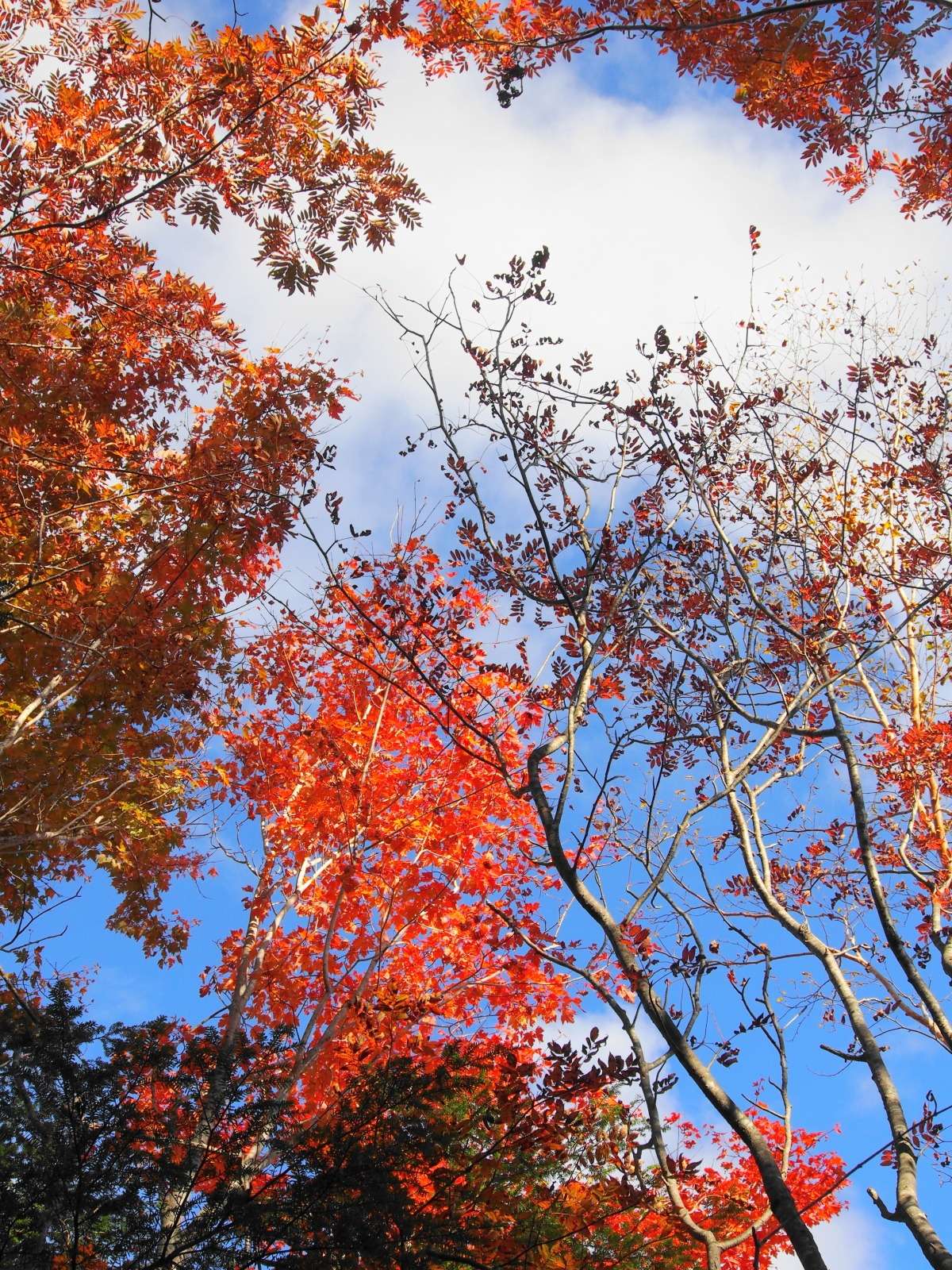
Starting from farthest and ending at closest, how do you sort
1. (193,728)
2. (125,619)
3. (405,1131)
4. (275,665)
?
1. (275,665)
2. (193,728)
3. (125,619)
4. (405,1131)

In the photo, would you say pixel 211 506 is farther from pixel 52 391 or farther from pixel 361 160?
pixel 361 160

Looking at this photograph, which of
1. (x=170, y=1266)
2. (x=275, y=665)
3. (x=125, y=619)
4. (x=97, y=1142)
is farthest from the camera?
(x=275, y=665)

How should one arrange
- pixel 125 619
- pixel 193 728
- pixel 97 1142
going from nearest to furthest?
pixel 97 1142 < pixel 125 619 < pixel 193 728

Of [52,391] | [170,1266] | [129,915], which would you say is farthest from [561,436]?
[129,915]

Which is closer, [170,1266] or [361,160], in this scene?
[170,1266]

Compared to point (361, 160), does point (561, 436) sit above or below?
below

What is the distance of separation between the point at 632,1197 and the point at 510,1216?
2224 mm

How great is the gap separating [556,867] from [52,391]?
6308 mm

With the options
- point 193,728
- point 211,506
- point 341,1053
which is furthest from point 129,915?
point 211,506

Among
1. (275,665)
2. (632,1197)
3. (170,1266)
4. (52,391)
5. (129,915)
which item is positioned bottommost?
(632,1197)

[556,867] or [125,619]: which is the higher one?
[125,619]

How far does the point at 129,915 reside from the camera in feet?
32.1

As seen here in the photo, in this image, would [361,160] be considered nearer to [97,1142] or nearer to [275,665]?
[275,665]

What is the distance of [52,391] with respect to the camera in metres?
7.76
